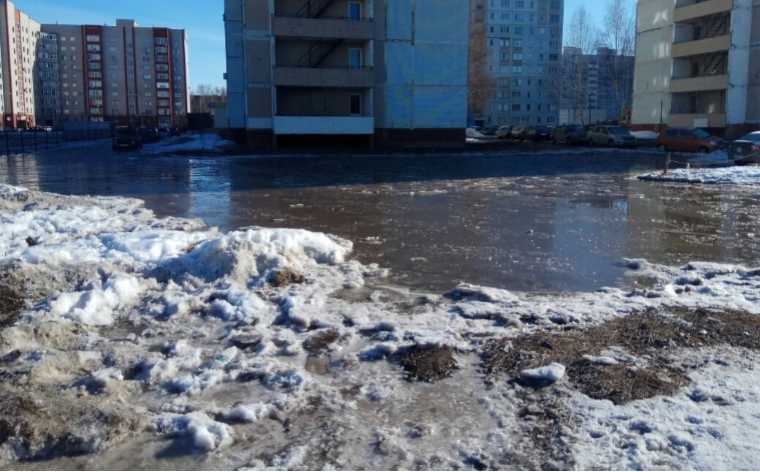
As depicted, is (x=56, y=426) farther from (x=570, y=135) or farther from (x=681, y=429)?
(x=570, y=135)

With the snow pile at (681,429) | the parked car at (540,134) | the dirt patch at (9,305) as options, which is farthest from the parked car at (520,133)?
the snow pile at (681,429)

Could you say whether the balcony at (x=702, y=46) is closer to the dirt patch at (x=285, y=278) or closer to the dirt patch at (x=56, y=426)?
the dirt patch at (x=285, y=278)

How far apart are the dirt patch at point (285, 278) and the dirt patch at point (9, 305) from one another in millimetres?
2628

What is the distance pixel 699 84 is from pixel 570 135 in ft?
38.5

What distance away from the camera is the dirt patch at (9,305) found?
656 cm

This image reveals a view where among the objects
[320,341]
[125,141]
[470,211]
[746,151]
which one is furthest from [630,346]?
[125,141]

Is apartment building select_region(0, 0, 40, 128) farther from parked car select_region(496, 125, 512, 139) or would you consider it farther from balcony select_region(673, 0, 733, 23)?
balcony select_region(673, 0, 733, 23)

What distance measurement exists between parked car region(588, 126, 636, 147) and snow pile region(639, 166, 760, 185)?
76.2ft

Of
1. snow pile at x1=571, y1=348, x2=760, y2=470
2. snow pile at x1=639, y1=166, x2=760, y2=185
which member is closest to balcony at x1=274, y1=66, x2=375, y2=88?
snow pile at x1=639, y1=166, x2=760, y2=185

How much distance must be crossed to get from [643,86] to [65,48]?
4645 inches

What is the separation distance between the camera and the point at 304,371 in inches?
208

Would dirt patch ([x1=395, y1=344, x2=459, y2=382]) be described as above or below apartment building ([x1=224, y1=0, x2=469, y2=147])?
below

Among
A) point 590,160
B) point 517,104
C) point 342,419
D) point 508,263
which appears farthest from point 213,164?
point 517,104

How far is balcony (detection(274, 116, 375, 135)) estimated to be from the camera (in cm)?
4025
